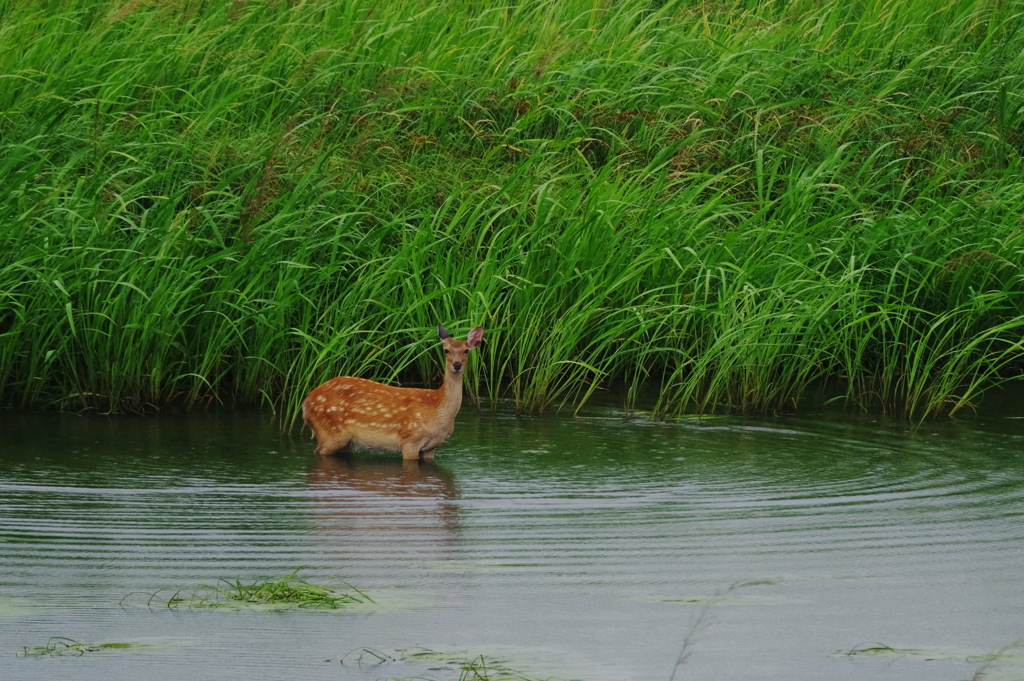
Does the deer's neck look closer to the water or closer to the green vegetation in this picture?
the water

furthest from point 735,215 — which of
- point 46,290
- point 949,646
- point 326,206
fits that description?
point 949,646

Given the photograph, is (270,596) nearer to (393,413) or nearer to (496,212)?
(393,413)

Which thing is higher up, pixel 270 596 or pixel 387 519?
pixel 387 519

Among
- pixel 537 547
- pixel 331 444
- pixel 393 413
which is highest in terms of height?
pixel 393 413

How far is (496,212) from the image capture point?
11312 millimetres

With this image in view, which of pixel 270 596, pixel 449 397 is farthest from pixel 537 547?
pixel 449 397

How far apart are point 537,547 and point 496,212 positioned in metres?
5.01

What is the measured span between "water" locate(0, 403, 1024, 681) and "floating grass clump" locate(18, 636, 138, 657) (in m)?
0.05

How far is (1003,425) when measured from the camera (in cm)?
991

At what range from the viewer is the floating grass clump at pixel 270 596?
5.57 metres

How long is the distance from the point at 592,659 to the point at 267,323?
5262mm

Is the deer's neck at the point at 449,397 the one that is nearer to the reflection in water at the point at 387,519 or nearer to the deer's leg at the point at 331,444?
the reflection in water at the point at 387,519

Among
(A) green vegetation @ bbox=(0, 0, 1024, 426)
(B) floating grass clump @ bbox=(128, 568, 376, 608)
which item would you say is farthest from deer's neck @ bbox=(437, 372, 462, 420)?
(B) floating grass clump @ bbox=(128, 568, 376, 608)

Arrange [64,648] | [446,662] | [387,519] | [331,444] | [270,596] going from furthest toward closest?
→ [331,444] → [387,519] → [270,596] → [64,648] → [446,662]
